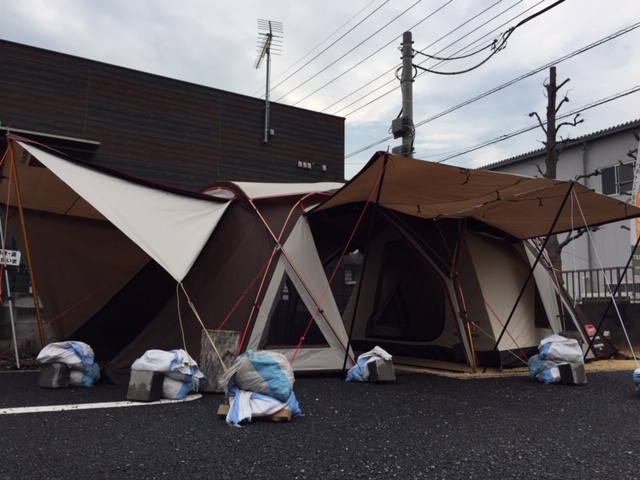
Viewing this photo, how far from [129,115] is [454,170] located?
6.74 meters

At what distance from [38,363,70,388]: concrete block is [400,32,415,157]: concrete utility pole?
622cm

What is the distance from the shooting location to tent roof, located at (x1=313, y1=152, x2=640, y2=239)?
4.58m

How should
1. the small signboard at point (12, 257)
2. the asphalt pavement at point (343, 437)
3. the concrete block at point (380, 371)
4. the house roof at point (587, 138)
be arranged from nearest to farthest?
the asphalt pavement at point (343, 437), the concrete block at point (380, 371), the small signboard at point (12, 257), the house roof at point (587, 138)

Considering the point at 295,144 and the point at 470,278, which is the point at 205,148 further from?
the point at 470,278

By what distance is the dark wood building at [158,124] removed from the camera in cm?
826

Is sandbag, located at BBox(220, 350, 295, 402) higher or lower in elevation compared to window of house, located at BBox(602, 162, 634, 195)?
lower

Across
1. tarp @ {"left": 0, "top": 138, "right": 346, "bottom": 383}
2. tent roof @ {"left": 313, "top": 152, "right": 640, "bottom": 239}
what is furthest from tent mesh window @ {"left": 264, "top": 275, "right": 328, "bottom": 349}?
tent roof @ {"left": 313, "top": 152, "right": 640, "bottom": 239}

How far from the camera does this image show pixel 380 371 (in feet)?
16.1

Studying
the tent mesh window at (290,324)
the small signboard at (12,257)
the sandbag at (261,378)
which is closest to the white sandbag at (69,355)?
the tent mesh window at (290,324)

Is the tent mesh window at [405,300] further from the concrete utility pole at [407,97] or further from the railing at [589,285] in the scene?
the railing at [589,285]

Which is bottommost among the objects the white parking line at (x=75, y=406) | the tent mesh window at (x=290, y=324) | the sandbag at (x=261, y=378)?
the white parking line at (x=75, y=406)

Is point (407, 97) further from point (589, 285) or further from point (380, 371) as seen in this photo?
point (380, 371)

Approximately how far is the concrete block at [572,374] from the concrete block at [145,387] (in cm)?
379

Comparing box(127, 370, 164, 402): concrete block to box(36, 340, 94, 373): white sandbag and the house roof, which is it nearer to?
box(36, 340, 94, 373): white sandbag
